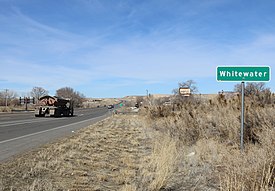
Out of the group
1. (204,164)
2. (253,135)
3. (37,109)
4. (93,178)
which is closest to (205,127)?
(253,135)

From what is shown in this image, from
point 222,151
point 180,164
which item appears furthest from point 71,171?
point 222,151

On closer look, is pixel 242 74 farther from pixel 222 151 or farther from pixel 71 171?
pixel 71 171

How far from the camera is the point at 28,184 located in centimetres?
623

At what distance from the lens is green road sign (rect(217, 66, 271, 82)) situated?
8.29 m

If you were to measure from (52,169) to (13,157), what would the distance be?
2729 millimetres

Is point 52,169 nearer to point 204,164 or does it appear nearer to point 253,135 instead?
point 204,164

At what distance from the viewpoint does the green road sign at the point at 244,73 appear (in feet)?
27.2

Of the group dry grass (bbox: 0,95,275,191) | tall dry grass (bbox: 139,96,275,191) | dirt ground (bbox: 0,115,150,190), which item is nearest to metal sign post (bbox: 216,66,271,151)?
tall dry grass (bbox: 139,96,275,191)

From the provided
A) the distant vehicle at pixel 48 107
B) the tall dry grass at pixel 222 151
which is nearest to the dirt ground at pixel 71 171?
the tall dry grass at pixel 222 151

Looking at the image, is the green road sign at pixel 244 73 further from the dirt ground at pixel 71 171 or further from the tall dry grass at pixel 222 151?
the dirt ground at pixel 71 171

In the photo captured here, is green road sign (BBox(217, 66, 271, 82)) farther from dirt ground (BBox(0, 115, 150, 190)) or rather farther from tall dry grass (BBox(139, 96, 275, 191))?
dirt ground (BBox(0, 115, 150, 190))

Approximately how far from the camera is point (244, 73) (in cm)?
841

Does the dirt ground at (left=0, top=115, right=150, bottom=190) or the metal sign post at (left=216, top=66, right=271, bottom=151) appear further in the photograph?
the metal sign post at (left=216, top=66, right=271, bottom=151)

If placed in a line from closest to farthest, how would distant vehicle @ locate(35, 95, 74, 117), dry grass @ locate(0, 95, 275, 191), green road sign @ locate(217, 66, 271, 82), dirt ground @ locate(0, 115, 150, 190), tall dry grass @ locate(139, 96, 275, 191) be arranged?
tall dry grass @ locate(139, 96, 275, 191) → dry grass @ locate(0, 95, 275, 191) → dirt ground @ locate(0, 115, 150, 190) → green road sign @ locate(217, 66, 271, 82) → distant vehicle @ locate(35, 95, 74, 117)
